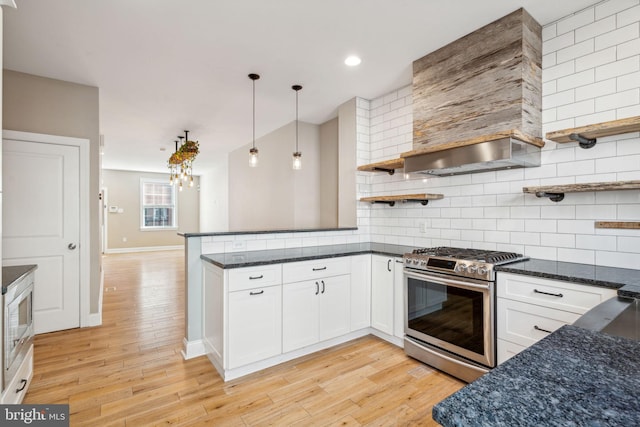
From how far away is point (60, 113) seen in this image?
11.5 feet

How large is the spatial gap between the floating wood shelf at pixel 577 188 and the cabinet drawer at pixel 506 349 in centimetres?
106

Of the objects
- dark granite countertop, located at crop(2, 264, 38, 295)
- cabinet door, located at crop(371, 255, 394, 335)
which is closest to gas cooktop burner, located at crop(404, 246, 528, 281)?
cabinet door, located at crop(371, 255, 394, 335)

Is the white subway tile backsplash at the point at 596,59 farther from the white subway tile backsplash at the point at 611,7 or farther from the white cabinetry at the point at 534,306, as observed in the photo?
the white cabinetry at the point at 534,306

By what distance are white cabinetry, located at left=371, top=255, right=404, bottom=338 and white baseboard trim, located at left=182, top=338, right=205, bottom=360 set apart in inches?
64.4

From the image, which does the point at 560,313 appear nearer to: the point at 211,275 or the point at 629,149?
the point at 629,149

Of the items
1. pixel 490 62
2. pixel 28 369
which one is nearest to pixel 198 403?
pixel 28 369

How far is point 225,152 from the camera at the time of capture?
7516 millimetres

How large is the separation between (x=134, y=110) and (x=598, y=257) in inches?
209

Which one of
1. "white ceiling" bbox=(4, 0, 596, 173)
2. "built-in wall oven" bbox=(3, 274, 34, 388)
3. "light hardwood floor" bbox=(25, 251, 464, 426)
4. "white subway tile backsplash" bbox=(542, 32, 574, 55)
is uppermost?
"white ceiling" bbox=(4, 0, 596, 173)

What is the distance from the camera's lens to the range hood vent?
2.22m

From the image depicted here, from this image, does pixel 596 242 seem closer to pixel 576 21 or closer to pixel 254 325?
pixel 576 21

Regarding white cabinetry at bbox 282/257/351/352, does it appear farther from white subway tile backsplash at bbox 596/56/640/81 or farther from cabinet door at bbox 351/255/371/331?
white subway tile backsplash at bbox 596/56/640/81

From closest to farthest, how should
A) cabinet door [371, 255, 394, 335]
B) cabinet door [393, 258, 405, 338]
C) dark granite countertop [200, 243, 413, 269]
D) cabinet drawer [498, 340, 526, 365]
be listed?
cabinet drawer [498, 340, 526, 365] → dark granite countertop [200, 243, 413, 269] → cabinet door [393, 258, 405, 338] → cabinet door [371, 255, 394, 335]

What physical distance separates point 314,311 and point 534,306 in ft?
5.36
